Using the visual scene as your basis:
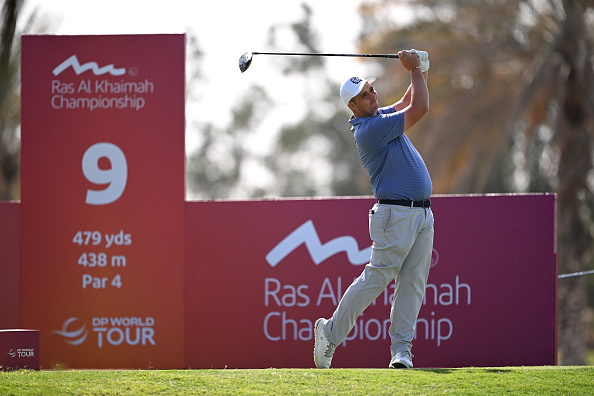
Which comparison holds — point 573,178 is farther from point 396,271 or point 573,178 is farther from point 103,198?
point 396,271

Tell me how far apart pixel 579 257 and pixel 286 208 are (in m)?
8.93

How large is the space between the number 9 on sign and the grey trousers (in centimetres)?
285

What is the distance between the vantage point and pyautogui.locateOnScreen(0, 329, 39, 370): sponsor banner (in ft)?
24.0

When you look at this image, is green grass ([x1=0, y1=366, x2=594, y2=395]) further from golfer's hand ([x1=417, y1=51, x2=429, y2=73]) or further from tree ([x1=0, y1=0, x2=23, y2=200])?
tree ([x1=0, y1=0, x2=23, y2=200])

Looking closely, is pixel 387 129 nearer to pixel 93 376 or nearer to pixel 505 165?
pixel 93 376

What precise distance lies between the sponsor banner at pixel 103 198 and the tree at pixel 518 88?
784 cm

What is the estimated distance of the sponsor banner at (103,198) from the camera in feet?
29.7

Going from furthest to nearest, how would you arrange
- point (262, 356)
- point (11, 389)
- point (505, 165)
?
point (505, 165)
point (262, 356)
point (11, 389)

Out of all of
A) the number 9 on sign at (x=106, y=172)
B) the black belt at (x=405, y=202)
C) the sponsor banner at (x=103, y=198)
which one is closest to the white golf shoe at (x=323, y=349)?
the black belt at (x=405, y=202)

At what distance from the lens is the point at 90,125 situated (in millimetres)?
9188

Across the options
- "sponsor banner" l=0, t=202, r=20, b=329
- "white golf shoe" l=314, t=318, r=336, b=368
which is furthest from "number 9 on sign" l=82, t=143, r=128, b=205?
"white golf shoe" l=314, t=318, r=336, b=368

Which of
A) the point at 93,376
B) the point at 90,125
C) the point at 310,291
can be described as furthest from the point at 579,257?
the point at 93,376

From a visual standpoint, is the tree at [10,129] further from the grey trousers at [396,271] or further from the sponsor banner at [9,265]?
the grey trousers at [396,271]

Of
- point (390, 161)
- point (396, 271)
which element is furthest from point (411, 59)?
point (396, 271)
